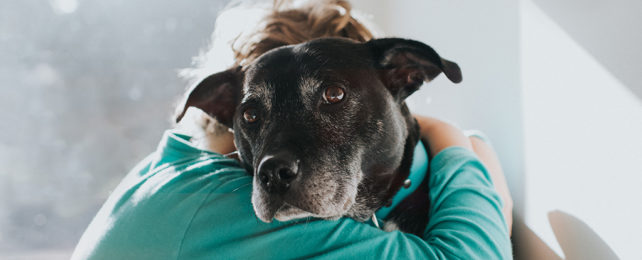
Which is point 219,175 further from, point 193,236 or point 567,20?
point 567,20

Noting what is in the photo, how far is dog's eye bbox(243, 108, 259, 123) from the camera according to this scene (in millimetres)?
1262

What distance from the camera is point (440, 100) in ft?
8.08

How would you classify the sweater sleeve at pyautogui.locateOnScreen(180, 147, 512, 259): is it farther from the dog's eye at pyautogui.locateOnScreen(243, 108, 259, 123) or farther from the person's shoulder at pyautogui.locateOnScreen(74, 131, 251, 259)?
the dog's eye at pyautogui.locateOnScreen(243, 108, 259, 123)

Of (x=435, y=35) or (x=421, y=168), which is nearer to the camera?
(x=421, y=168)

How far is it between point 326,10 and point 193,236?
105cm

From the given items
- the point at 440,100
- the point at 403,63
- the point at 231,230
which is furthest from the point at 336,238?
the point at 440,100

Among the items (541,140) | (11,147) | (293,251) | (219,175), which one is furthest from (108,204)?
(11,147)

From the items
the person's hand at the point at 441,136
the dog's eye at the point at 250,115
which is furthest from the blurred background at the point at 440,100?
the dog's eye at the point at 250,115

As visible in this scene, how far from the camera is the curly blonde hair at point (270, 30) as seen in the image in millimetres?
1566

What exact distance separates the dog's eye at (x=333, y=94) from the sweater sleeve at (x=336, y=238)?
317mm

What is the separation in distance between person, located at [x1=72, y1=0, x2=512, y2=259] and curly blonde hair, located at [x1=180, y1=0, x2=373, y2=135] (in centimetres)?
43

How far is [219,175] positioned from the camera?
1150 mm

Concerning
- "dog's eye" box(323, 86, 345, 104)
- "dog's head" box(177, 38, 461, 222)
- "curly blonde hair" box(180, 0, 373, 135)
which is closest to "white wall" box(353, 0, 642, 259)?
"dog's head" box(177, 38, 461, 222)

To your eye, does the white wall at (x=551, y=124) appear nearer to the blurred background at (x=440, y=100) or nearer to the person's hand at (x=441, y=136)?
the blurred background at (x=440, y=100)
